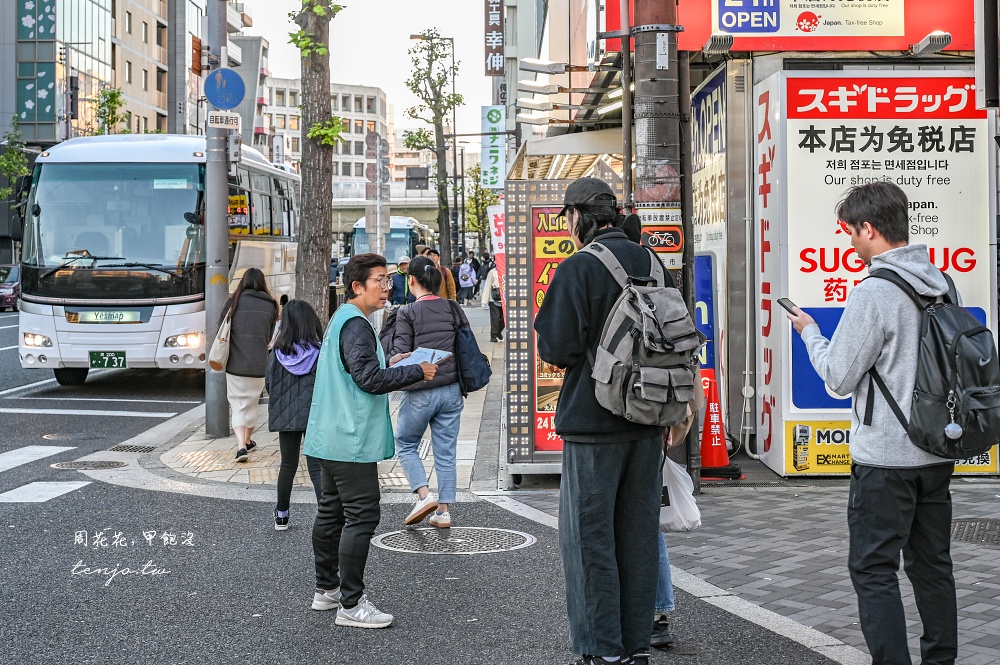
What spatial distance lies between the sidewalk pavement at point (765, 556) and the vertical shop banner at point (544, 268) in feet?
1.51

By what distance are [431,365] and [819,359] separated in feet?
6.58

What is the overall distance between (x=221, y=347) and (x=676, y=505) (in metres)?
6.21

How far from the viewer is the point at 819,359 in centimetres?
391

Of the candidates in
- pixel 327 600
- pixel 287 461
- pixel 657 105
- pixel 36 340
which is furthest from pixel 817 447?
pixel 36 340

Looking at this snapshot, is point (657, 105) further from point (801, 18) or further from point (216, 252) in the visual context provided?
point (216, 252)

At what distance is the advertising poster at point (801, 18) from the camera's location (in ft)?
29.9

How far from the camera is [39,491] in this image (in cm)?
867

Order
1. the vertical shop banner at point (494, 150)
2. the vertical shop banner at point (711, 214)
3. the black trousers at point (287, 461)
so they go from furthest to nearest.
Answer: the vertical shop banner at point (494, 150) < the vertical shop banner at point (711, 214) < the black trousers at point (287, 461)

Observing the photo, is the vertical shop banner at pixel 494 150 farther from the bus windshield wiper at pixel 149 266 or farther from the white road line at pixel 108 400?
the white road line at pixel 108 400

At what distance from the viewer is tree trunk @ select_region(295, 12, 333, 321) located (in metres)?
11.1

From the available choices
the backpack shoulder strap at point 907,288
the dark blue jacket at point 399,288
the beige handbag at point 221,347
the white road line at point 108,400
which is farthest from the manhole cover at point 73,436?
the dark blue jacket at point 399,288

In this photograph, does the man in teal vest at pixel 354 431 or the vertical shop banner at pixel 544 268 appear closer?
the man in teal vest at pixel 354 431

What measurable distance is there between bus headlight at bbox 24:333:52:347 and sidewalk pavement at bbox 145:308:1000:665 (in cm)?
530

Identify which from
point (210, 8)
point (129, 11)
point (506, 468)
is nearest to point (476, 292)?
point (129, 11)
